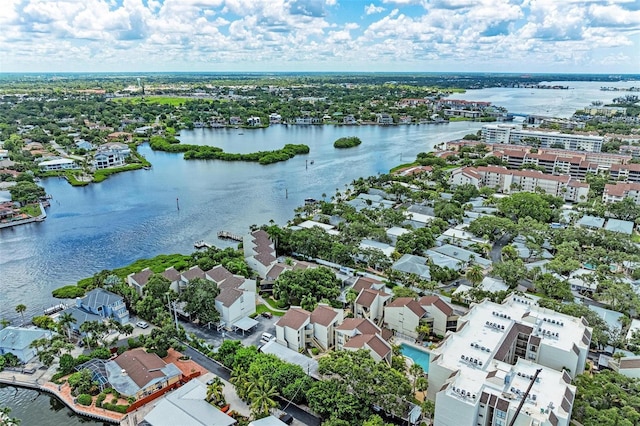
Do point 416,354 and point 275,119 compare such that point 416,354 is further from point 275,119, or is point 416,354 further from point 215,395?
point 275,119

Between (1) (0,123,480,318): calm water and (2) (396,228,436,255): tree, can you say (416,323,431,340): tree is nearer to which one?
(2) (396,228,436,255): tree

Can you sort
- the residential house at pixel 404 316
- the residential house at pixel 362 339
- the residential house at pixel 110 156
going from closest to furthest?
the residential house at pixel 362 339 < the residential house at pixel 404 316 < the residential house at pixel 110 156

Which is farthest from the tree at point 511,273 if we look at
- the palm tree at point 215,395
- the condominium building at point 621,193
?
the condominium building at point 621,193

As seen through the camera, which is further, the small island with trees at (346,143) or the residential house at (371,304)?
the small island with trees at (346,143)

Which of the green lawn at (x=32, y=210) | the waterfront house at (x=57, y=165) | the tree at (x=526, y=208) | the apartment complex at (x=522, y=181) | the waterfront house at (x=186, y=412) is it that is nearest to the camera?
the waterfront house at (x=186, y=412)

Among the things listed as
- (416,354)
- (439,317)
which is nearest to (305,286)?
(416,354)

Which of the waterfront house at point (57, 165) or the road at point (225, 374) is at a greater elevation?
the waterfront house at point (57, 165)

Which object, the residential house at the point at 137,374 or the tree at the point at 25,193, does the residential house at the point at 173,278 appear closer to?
the residential house at the point at 137,374
